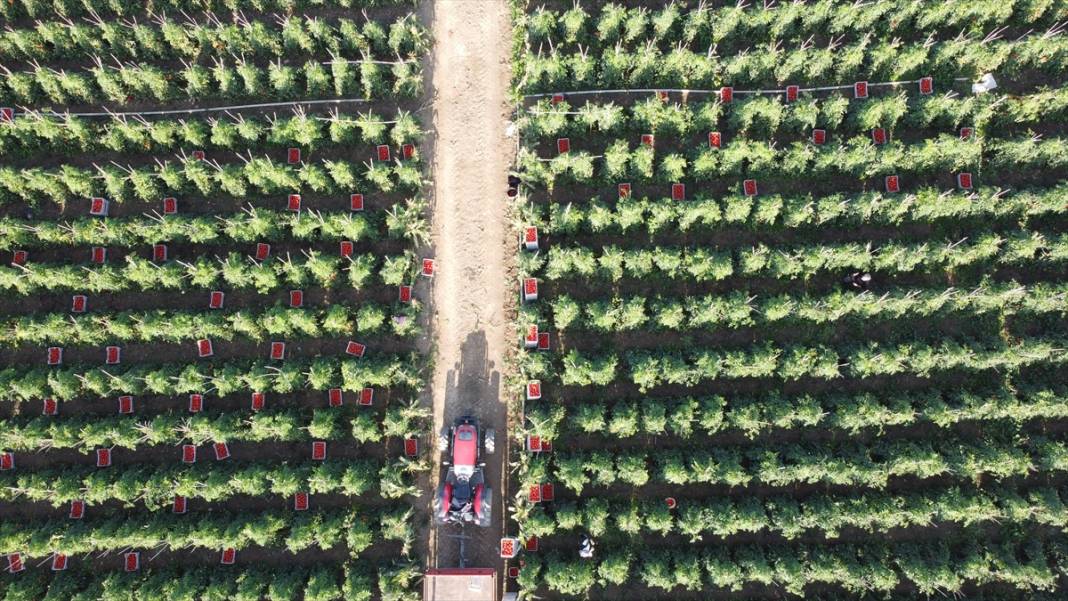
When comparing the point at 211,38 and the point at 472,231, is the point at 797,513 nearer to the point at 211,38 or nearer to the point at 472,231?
the point at 472,231

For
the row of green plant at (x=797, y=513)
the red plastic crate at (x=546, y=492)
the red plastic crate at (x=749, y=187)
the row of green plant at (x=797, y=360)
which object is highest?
the red plastic crate at (x=749, y=187)

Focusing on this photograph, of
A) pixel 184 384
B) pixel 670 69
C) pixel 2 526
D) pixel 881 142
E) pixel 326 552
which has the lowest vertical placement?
pixel 326 552

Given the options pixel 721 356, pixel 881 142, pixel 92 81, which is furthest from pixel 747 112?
pixel 92 81

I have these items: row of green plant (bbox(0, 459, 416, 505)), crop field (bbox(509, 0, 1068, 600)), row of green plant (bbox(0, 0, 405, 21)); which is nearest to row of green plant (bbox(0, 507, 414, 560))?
row of green plant (bbox(0, 459, 416, 505))

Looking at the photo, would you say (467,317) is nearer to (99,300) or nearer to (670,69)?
(670,69)

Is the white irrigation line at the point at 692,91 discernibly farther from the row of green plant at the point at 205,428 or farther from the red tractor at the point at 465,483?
the row of green plant at the point at 205,428

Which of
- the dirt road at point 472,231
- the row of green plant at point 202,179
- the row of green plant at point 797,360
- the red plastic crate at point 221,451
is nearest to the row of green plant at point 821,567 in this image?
the dirt road at point 472,231
